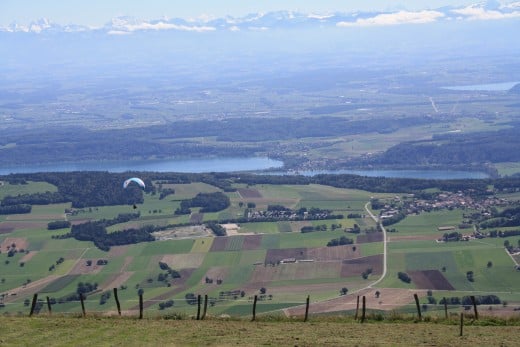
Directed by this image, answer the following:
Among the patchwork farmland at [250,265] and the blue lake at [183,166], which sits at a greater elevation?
the patchwork farmland at [250,265]

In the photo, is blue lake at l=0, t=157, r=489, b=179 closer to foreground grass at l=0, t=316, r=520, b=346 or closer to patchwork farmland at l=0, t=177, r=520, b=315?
patchwork farmland at l=0, t=177, r=520, b=315

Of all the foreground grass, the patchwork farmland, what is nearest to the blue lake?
the patchwork farmland

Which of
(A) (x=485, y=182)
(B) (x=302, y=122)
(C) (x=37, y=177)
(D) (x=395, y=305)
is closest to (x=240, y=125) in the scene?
(B) (x=302, y=122)

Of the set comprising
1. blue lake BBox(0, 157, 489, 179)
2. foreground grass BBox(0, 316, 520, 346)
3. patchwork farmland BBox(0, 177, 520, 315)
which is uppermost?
foreground grass BBox(0, 316, 520, 346)

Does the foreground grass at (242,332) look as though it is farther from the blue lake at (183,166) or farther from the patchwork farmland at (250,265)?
the blue lake at (183,166)

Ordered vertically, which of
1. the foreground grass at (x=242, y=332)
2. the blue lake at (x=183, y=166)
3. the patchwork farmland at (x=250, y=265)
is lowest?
the blue lake at (x=183, y=166)

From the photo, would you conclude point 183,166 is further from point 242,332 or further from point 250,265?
point 242,332

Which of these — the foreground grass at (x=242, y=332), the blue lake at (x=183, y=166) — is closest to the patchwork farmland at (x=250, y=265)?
the foreground grass at (x=242, y=332)
